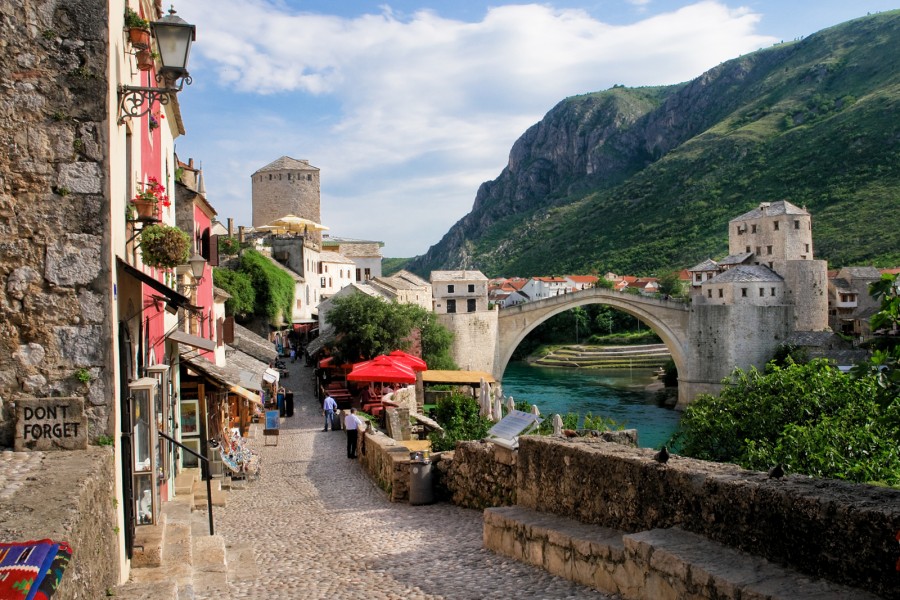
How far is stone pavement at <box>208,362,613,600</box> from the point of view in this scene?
6.14 m

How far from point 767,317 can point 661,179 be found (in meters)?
61.3

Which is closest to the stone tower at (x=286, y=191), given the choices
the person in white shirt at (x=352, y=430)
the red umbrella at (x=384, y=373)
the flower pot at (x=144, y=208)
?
the red umbrella at (x=384, y=373)

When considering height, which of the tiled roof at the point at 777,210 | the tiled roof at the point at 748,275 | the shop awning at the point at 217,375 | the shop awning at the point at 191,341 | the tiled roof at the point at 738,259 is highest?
the tiled roof at the point at 777,210

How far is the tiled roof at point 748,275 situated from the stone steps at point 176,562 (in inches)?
1730

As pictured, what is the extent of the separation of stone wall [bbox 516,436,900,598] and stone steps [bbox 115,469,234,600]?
2797 mm

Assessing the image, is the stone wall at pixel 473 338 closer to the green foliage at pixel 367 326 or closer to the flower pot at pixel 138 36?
the green foliage at pixel 367 326

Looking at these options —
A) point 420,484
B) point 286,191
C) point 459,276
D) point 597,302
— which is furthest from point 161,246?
point 286,191

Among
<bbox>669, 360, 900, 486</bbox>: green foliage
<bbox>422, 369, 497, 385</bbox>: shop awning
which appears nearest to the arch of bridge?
<bbox>422, 369, 497, 385</bbox>: shop awning

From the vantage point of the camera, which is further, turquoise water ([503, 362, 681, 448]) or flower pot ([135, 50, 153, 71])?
turquoise water ([503, 362, 681, 448])

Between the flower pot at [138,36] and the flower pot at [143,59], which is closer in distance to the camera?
the flower pot at [138,36]

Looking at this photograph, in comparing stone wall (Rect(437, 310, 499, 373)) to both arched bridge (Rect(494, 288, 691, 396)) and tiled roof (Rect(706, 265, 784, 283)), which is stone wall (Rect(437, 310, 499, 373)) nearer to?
arched bridge (Rect(494, 288, 691, 396))

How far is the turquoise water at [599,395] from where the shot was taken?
3762cm

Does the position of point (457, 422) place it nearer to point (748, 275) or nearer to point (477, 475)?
point (477, 475)

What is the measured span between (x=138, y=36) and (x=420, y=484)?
6419 mm
